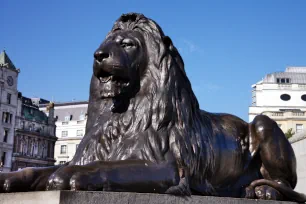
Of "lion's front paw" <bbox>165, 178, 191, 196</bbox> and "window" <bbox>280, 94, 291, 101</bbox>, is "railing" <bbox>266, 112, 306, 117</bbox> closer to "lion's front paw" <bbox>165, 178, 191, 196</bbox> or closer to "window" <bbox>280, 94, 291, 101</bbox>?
"window" <bbox>280, 94, 291, 101</bbox>

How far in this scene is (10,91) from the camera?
6600cm

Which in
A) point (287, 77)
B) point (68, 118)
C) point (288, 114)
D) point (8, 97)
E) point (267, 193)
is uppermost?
point (287, 77)

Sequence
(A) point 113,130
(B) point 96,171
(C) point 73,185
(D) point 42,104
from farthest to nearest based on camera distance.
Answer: (D) point 42,104 → (A) point 113,130 → (B) point 96,171 → (C) point 73,185

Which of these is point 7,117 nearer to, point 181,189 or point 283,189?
point 283,189

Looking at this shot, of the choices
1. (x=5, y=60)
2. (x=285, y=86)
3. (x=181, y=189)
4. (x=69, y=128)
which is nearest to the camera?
(x=181, y=189)

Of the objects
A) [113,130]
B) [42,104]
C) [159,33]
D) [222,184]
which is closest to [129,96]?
[113,130]

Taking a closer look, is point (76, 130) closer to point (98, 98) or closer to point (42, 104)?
point (42, 104)

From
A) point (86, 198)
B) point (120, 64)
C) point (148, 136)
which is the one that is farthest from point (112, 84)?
point (86, 198)

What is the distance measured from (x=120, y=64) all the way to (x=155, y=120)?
596mm

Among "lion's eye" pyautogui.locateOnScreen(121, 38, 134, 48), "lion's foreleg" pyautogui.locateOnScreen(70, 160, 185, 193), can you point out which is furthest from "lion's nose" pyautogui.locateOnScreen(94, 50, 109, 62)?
"lion's foreleg" pyautogui.locateOnScreen(70, 160, 185, 193)

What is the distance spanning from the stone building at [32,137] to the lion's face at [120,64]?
221ft

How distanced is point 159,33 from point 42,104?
9115cm

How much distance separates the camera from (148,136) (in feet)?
13.4

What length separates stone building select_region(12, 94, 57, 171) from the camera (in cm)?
6944
